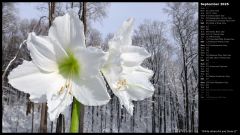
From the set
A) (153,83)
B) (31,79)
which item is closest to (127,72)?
(31,79)

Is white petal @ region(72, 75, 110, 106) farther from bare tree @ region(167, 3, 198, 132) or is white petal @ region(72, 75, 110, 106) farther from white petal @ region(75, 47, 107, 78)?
bare tree @ region(167, 3, 198, 132)

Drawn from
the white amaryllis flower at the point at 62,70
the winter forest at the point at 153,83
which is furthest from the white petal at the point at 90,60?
the winter forest at the point at 153,83

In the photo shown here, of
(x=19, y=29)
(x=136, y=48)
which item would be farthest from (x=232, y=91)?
(x=19, y=29)

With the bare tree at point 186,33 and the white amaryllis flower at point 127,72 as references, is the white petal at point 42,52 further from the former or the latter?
the bare tree at point 186,33

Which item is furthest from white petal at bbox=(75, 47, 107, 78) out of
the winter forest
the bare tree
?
the bare tree

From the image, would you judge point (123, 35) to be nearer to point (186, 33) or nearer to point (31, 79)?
point (31, 79)
